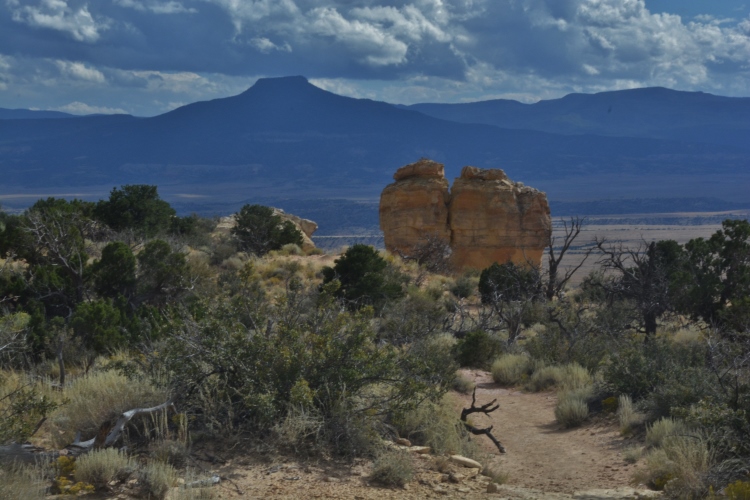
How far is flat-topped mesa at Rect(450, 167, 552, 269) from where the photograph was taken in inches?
1395

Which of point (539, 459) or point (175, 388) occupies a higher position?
point (175, 388)

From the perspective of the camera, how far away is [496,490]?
6910mm

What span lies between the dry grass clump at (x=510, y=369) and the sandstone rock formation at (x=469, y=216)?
69.1ft

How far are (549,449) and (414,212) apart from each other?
2640 cm

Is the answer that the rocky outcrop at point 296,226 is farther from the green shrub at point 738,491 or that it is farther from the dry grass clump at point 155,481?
the green shrub at point 738,491

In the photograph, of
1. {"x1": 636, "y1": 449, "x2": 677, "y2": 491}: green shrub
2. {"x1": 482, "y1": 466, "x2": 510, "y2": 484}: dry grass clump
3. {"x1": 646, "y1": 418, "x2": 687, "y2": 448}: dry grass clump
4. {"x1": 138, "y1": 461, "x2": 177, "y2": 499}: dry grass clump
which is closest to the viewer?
{"x1": 138, "y1": 461, "x2": 177, "y2": 499}: dry grass clump

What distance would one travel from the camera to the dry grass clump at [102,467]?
19.4 feet

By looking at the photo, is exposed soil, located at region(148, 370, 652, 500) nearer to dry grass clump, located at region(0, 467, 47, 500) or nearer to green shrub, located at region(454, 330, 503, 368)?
dry grass clump, located at region(0, 467, 47, 500)

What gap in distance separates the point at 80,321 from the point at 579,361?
8280 mm

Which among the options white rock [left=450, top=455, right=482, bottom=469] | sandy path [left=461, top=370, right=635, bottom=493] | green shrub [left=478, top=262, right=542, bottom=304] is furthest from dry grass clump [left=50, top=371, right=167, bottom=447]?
green shrub [left=478, top=262, right=542, bottom=304]

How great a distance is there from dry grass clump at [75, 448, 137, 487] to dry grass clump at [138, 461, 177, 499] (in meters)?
0.18

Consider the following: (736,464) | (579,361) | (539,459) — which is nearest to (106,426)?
(539,459)

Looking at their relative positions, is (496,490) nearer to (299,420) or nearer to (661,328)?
(299,420)

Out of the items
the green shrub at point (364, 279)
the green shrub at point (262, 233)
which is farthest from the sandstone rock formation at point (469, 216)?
the green shrub at point (364, 279)
